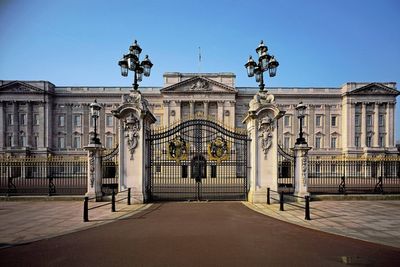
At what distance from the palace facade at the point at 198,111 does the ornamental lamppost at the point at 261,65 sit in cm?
4496

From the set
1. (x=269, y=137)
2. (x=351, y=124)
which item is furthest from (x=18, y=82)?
(x=351, y=124)

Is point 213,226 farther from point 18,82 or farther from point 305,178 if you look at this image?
point 18,82

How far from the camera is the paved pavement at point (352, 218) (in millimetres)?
8406

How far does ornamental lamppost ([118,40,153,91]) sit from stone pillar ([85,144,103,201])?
3.92 meters

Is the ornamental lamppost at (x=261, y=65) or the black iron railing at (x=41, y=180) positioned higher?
the ornamental lamppost at (x=261, y=65)

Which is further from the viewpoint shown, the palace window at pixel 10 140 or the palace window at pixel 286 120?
the palace window at pixel 286 120

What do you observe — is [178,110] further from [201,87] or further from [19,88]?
[19,88]

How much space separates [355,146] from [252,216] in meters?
61.7

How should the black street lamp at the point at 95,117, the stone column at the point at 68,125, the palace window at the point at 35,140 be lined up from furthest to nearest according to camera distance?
the stone column at the point at 68,125
the palace window at the point at 35,140
the black street lamp at the point at 95,117

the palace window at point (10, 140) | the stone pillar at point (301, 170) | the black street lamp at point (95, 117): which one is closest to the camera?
the stone pillar at point (301, 170)

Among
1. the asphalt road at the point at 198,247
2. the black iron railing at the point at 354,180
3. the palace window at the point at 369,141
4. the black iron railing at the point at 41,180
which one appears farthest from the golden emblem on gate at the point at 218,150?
the palace window at the point at 369,141

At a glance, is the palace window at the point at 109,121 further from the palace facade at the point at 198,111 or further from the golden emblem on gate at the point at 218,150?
the golden emblem on gate at the point at 218,150

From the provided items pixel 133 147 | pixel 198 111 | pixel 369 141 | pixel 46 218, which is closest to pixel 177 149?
pixel 133 147

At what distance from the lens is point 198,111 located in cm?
6112
